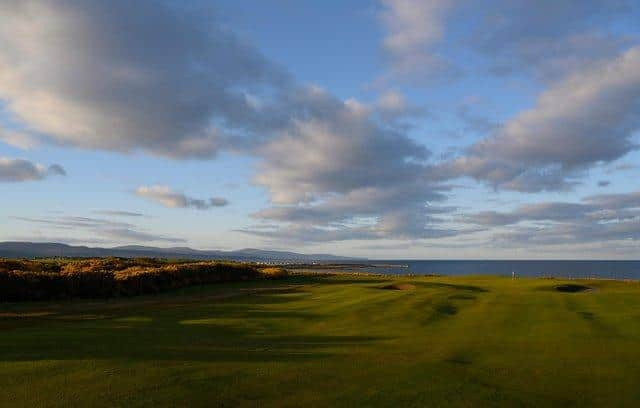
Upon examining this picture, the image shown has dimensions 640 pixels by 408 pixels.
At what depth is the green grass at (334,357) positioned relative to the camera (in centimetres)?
1008

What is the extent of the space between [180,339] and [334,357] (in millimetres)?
6028

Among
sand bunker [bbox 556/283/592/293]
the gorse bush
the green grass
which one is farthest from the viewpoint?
sand bunker [bbox 556/283/592/293]

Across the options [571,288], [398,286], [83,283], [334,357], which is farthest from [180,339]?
[571,288]

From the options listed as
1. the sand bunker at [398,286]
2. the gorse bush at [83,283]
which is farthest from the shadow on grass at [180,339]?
the sand bunker at [398,286]

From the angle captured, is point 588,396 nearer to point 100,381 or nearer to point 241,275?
point 100,381

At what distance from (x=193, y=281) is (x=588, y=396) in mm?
45306

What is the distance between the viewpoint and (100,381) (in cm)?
1068

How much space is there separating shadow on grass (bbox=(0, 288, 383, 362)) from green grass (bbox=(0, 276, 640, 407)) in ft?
0.18

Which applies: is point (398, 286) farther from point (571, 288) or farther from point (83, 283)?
point (83, 283)

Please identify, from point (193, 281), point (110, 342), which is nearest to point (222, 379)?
point (110, 342)

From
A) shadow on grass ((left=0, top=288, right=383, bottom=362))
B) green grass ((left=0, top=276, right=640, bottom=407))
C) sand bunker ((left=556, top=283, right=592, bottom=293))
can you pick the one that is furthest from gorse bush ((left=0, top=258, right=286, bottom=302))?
sand bunker ((left=556, top=283, right=592, bottom=293))

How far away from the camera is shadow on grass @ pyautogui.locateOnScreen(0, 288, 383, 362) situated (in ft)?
44.9

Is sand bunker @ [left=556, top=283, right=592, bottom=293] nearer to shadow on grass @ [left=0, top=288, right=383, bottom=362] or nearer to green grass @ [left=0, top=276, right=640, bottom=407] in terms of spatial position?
green grass @ [left=0, top=276, right=640, bottom=407]

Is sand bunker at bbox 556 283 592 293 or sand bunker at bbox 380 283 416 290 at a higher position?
sand bunker at bbox 556 283 592 293
